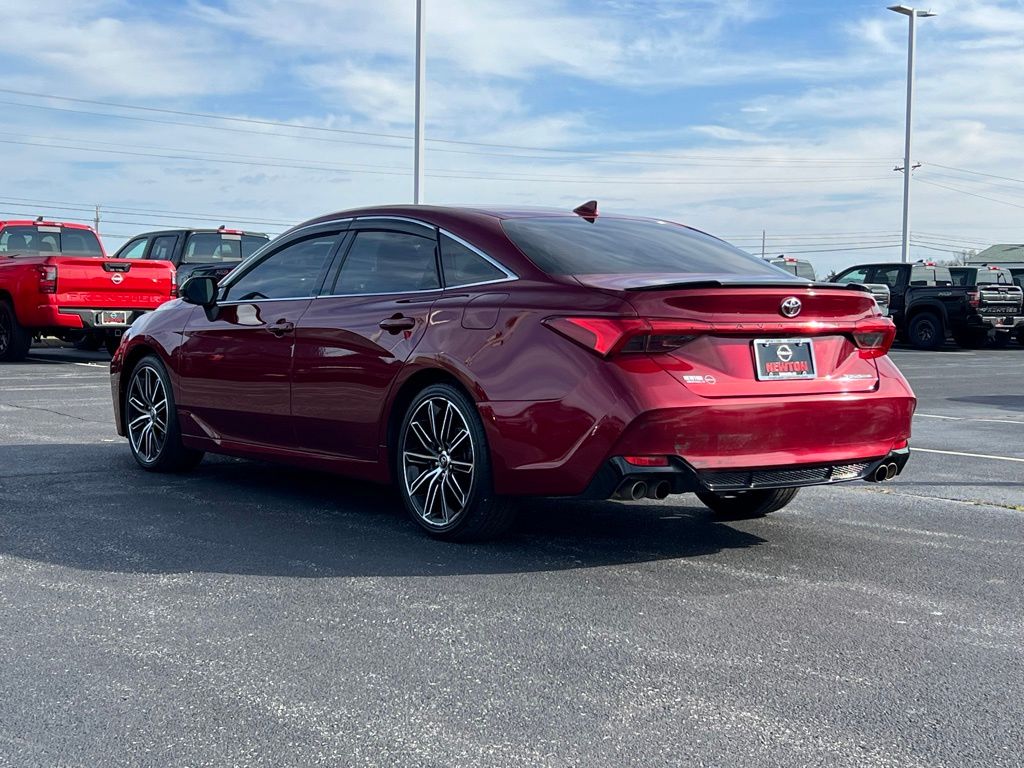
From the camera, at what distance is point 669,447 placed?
5.06 m

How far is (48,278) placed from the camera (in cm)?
1728

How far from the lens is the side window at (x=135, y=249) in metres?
22.2

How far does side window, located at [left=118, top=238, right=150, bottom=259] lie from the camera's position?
73.0ft

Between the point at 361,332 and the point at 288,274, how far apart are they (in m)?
1.00

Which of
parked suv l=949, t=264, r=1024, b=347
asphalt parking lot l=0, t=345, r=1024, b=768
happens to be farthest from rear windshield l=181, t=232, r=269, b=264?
parked suv l=949, t=264, r=1024, b=347

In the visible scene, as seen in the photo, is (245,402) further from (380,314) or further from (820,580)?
(820,580)

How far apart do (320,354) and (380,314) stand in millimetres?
488

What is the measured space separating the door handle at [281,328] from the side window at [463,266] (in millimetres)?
1082

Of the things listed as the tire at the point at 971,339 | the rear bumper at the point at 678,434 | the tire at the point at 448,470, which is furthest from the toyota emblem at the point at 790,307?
the tire at the point at 971,339

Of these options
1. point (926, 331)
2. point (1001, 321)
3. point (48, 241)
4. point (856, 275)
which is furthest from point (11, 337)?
point (1001, 321)

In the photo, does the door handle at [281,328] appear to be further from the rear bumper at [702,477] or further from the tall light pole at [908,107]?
the tall light pole at [908,107]

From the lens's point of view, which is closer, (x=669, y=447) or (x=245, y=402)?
(x=669, y=447)

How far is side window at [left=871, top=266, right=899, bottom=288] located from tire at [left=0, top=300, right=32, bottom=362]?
18.5 meters

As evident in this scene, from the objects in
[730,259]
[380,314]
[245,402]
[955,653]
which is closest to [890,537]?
[730,259]
